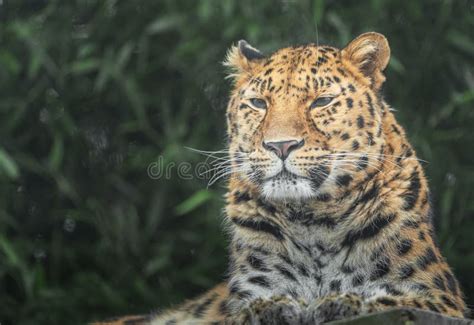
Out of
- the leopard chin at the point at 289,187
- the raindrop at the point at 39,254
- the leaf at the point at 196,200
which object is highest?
the leaf at the point at 196,200

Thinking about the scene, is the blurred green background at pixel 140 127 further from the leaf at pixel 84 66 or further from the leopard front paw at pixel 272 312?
the leopard front paw at pixel 272 312

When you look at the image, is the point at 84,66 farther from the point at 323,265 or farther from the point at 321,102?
the point at 323,265

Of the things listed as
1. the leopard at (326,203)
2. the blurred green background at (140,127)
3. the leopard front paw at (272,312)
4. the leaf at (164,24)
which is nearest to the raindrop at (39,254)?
the blurred green background at (140,127)

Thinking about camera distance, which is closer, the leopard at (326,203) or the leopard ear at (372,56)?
the leopard at (326,203)

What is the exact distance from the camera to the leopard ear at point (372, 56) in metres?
5.03

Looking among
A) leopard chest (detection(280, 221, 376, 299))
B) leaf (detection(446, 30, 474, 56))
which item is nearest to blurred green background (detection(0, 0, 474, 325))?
leaf (detection(446, 30, 474, 56))

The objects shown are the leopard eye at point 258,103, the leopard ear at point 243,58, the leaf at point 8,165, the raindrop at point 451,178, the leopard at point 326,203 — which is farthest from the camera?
the leaf at point 8,165

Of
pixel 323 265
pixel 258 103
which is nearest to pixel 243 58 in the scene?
pixel 258 103

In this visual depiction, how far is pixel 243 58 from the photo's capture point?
17.6 feet

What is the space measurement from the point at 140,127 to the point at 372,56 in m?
2.42

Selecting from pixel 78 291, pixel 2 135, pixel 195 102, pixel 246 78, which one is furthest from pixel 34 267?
pixel 246 78

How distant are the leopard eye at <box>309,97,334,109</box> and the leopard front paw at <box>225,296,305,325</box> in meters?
0.91

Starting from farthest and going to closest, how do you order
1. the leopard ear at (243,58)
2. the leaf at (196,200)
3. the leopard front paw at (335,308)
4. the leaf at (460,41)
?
the leaf at (460,41) < the leaf at (196,200) < the leopard ear at (243,58) < the leopard front paw at (335,308)

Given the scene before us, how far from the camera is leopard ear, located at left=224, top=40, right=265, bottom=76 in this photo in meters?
5.36
